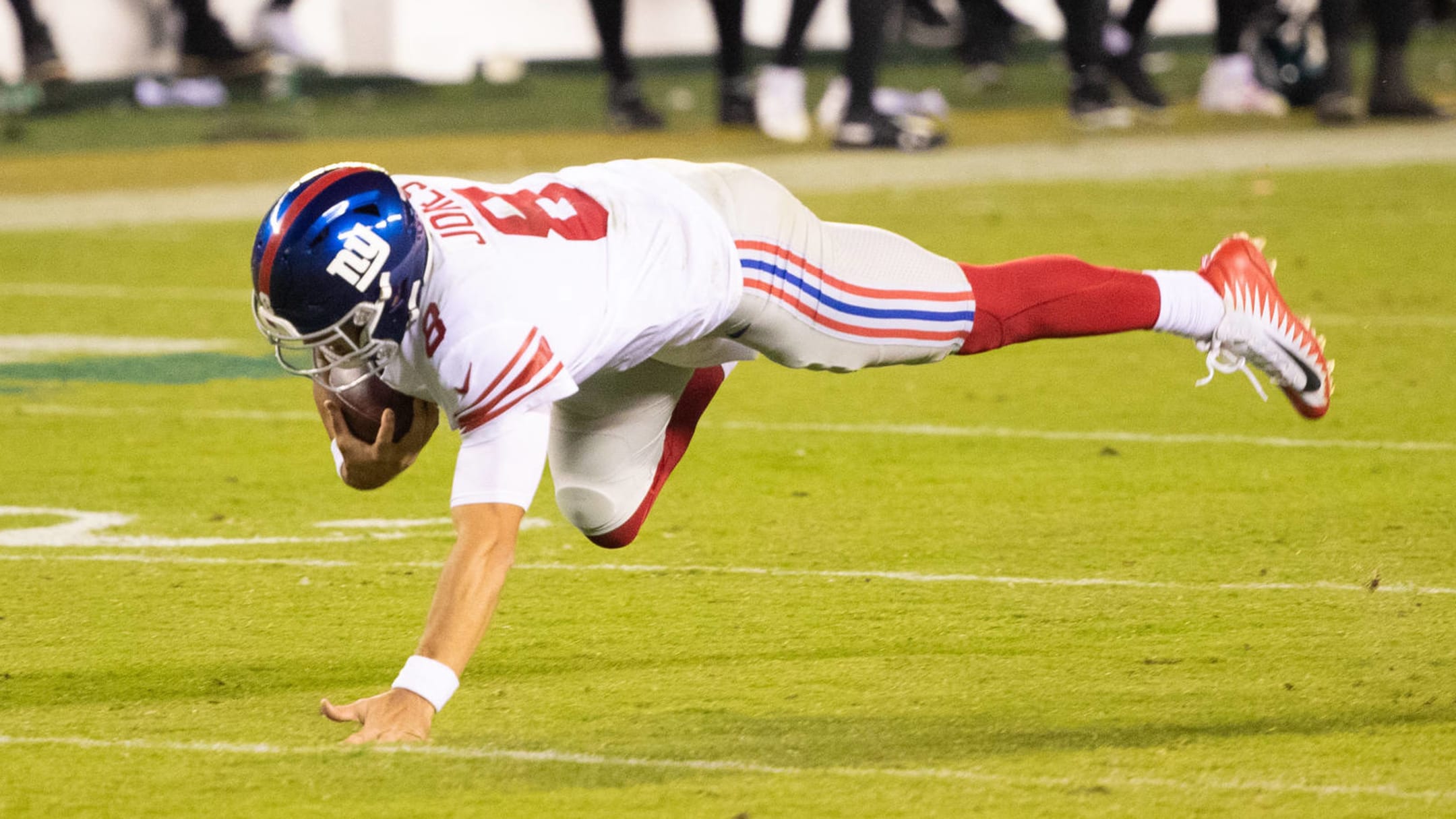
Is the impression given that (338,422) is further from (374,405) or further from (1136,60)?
(1136,60)

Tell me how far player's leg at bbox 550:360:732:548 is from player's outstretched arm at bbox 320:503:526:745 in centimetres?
88

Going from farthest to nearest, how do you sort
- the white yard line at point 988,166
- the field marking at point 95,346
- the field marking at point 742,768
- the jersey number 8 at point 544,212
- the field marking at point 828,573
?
the white yard line at point 988,166 < the field marking at point 95,346 < the field marking at point 828,573 < the jersey number 8 at point 544,212 < the field marking at point 742,768

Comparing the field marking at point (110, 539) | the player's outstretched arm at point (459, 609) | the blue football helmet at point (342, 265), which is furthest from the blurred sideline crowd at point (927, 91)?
the player's outstretched arm at point (459, 609)

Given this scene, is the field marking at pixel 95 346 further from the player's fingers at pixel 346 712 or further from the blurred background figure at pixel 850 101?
the blurred background figure at pixel 850 101

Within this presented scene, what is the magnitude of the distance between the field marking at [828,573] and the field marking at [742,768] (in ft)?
3.96

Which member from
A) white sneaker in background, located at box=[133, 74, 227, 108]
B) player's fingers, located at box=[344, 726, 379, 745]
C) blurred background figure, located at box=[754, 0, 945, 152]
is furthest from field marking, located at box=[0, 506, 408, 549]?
white sneaker in background, located at box=[133, 74, 227, 108]

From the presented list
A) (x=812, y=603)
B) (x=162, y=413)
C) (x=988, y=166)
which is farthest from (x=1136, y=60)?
(x=812, y=603)

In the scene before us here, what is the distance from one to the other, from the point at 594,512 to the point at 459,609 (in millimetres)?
988

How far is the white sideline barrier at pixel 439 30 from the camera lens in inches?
630

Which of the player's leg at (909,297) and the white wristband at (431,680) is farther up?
the player's leg at (909,297)

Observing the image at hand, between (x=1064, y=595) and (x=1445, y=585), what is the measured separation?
0.80m

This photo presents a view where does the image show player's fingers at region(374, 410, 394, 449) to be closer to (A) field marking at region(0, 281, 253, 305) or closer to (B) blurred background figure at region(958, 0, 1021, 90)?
(A) field marking at region(0, 281, 253, 305)

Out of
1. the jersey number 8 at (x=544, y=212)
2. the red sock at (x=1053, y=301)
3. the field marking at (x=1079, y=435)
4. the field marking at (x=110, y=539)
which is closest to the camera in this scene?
the jersey number 8 at (x=544, y=212)

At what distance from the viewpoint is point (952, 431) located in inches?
241
